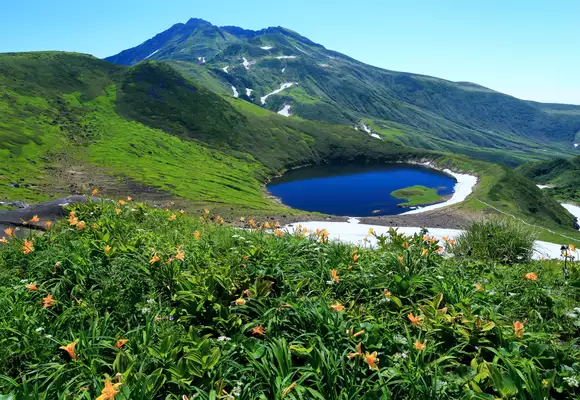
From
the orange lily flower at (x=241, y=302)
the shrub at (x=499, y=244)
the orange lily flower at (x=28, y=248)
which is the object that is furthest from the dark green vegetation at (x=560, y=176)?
the orange lily flower at (x=28, y=248)

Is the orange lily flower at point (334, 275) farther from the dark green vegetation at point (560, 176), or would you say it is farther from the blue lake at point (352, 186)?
the dark green vegetation at point (560, 176)

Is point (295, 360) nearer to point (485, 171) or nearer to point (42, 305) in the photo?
point (42, 305)

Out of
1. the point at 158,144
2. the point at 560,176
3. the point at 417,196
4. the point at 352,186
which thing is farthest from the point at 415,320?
the point at 560,176

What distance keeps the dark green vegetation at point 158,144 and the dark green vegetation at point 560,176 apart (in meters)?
39.5

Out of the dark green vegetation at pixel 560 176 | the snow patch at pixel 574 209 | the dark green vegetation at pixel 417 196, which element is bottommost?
the snow patch at pixel 574 209

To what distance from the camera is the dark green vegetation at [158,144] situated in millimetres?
79188

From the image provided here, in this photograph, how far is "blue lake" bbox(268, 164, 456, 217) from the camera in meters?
104

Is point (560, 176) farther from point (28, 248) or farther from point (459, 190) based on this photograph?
point (28, 248)

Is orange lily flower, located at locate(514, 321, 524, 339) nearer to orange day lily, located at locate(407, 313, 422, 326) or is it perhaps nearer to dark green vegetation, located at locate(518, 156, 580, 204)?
orange day lily, located at locate(407, 313, 422, 326)

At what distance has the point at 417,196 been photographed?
114938 mm

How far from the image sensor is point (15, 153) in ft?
278

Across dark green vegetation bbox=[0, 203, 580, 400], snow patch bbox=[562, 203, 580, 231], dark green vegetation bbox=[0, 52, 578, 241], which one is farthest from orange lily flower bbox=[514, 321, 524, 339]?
snow patch bbox=[562, 203, 580, 231]

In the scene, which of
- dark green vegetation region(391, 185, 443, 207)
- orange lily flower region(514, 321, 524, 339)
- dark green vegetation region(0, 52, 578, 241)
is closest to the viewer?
orange lily flower region(514, 321, 524, 339)

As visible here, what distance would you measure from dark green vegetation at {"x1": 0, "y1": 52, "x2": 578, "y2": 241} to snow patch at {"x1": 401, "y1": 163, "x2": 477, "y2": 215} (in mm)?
4461
